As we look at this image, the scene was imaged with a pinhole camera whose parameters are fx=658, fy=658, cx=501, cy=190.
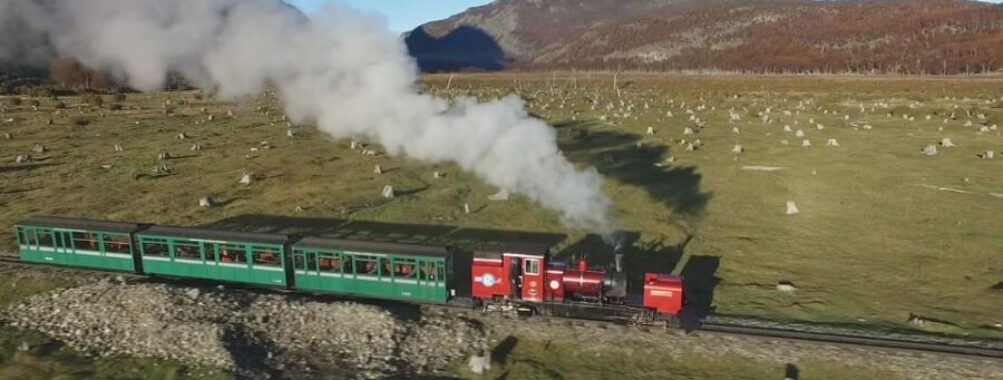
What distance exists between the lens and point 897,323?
2488 centimetres

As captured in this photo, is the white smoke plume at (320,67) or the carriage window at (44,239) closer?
the carriage window at (44,239)

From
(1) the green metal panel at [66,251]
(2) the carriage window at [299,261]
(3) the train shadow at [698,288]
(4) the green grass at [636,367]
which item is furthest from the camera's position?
(1) the green metal panel at [66,251]

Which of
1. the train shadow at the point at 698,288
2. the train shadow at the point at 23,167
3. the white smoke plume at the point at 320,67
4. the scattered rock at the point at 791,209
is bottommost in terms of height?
the train shadow at the point at 698,288

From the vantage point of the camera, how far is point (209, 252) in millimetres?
28688

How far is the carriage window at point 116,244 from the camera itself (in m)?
30.0

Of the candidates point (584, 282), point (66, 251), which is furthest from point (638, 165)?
point (66, 251)

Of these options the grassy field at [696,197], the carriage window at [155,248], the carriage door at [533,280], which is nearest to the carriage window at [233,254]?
the carriage window at [155,248]

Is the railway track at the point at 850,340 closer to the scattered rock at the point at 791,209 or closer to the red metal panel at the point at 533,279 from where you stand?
the red metal panel at the point at 533,279

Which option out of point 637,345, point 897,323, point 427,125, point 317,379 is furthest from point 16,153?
point 897,323

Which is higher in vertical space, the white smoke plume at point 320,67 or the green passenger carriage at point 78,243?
the white smoke plume at point 320,67

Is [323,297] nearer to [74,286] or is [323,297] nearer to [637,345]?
[74,286]

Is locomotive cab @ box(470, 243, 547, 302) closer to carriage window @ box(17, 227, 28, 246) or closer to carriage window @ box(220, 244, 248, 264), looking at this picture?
carriage window @ box(220, 244, 248, 264)

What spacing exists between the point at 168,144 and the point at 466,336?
5242 cm

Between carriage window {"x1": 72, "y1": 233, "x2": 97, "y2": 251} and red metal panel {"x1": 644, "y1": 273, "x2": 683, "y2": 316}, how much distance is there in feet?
82.2
